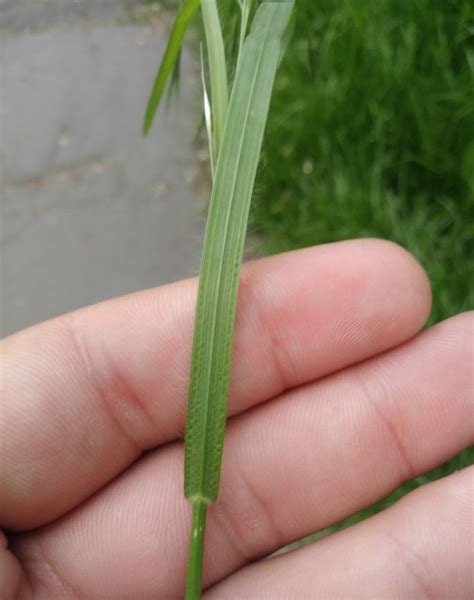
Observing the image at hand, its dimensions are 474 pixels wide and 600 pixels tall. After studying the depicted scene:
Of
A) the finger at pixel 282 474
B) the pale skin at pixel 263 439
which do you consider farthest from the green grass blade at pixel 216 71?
the finger at pixel 282 474

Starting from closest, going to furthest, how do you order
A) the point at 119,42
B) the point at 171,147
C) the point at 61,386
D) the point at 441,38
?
the point at 61,386 → the point at 441,38 → the point at 171,147 → the point at 119,42

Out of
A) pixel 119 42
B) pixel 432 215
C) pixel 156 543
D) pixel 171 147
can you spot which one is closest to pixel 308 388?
pixel 156 543

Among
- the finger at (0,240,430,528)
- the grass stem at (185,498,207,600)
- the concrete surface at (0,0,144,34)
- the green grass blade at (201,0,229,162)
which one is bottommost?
the grass stem at (185,498,207,600)

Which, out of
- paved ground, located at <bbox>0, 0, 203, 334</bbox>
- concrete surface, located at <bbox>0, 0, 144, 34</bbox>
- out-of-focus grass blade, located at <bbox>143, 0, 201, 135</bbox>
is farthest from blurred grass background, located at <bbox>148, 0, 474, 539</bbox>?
concrete surface, located at <bbox>0, 0, 144, 34</bbox>

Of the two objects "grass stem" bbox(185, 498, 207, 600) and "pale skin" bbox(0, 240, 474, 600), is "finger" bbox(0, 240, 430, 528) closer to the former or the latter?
"pale skin" bbox(0, 240, 474, 600)

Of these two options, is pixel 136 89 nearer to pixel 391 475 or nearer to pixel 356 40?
pixel 356 40

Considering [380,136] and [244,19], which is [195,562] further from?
[380,136]

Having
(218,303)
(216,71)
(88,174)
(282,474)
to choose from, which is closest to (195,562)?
(282,474)
